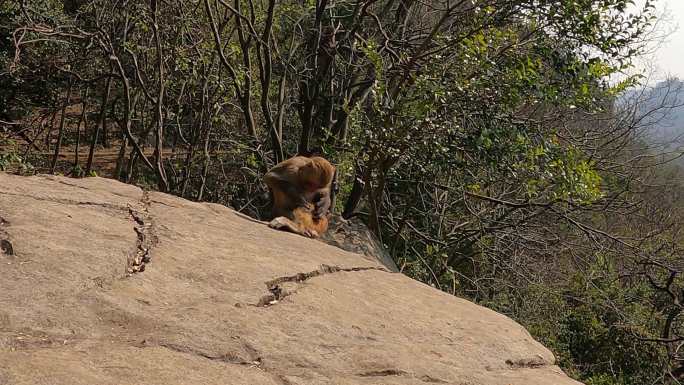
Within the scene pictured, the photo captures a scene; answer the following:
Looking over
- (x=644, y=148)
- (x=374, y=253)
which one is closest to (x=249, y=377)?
(x=374, y=253)

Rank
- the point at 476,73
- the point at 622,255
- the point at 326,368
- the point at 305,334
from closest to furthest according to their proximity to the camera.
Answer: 1. the point at 326,368
2. the point at 305,334
3. the point at 476,73
4. the point at 622,255

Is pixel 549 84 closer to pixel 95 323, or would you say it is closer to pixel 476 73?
pixel 476 73

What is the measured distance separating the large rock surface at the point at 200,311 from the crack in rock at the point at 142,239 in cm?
1

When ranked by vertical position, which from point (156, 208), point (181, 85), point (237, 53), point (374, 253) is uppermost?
point (237, 53)

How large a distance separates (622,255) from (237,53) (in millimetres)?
6388

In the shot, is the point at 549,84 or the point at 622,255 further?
the point at 622,255

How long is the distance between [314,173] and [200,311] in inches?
146

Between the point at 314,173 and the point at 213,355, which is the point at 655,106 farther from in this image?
the point at 213,355

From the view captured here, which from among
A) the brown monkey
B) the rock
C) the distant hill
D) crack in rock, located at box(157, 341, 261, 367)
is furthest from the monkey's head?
the distant hill

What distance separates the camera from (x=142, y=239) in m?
3.61

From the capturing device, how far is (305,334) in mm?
3115

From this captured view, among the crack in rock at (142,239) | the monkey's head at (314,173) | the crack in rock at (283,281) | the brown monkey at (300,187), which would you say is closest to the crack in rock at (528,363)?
the crack in rock at (283,281)

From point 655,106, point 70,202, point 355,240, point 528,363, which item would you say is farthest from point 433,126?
point 655,106

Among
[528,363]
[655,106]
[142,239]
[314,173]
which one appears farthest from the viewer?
[655,106]
